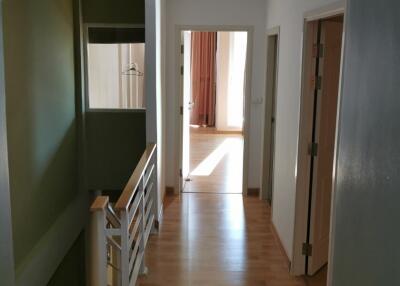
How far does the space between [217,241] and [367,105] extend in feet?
9.55

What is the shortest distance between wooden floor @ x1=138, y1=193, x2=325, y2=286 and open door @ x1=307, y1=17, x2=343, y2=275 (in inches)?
15.4

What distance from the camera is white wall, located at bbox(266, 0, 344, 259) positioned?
3781 millimetres

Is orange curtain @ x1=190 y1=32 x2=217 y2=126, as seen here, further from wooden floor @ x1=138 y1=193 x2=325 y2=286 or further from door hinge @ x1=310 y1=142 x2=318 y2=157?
door hinge @ x1=310 y1=142 x2=318 y2=157

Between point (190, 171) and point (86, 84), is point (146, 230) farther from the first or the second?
point (190, 171)

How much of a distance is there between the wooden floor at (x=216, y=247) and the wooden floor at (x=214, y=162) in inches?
23.2

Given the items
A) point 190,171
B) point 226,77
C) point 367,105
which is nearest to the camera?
point 367,105

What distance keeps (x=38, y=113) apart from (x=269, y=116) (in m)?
2.78

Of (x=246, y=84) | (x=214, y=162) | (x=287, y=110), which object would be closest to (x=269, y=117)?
(x=246, y=84)

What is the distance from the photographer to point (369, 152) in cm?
188

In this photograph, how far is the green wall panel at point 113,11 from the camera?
5.32 m

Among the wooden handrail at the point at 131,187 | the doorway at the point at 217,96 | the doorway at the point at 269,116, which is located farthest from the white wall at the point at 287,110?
the doorway at the point at 217,96

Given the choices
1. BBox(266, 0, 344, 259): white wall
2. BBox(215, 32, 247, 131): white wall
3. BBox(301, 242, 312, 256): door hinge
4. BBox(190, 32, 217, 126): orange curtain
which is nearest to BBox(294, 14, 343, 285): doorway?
BBox(301, 242, 312, 256): door hinge

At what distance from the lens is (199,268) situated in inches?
156

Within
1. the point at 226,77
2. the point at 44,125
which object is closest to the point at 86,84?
the point at 44,125
